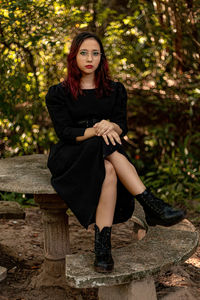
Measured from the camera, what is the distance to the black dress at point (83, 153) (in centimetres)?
254

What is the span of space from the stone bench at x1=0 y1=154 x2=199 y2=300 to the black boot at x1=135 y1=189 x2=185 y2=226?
0.15m

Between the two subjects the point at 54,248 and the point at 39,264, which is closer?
the point at 54,248

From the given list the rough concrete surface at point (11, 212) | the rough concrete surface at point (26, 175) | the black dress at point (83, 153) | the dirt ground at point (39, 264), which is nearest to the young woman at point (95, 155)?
the black dress at point (83, 153)

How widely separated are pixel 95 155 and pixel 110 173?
0.15 meters

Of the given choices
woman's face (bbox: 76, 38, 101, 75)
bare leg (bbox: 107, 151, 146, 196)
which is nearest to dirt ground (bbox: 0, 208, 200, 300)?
bare leg (bbox: 107, 151, 146, 196)

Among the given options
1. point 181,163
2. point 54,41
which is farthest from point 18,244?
point 181,163

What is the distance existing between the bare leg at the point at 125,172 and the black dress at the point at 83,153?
0.06m

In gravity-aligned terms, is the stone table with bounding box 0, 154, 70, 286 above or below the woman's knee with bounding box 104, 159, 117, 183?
below

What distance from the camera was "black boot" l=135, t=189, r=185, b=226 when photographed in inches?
102

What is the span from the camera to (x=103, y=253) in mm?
2340

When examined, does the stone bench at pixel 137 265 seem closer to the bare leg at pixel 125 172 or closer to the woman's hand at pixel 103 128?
the bare leg at pixel 125 172

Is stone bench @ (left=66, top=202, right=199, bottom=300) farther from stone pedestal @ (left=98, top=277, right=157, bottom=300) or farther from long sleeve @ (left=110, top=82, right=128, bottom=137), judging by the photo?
long sleeve @ (left=110, top=82, right=128, bottom=137)

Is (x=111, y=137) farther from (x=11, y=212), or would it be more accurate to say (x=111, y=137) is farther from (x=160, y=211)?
(x=11, y=212)

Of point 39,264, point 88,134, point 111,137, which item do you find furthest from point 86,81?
point 39,264
